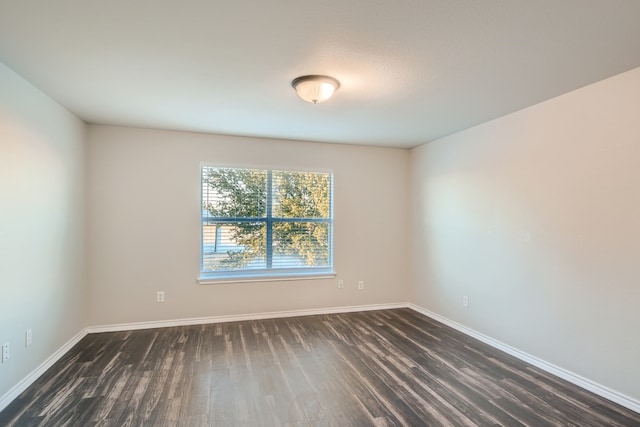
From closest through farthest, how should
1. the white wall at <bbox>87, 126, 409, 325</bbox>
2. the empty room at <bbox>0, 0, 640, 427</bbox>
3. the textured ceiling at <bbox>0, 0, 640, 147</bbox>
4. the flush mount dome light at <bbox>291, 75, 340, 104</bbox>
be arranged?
the textured ceiling at <bbox>0, 0, 640, 147</bbox>, the empty room at <bbox>0, 0, 640, 427</bbox>, the flush mount dome light at <bbox>291, 75, 340, 104</bbox>, the white wall at <bbox>87, 126, 409, 325</bbox>

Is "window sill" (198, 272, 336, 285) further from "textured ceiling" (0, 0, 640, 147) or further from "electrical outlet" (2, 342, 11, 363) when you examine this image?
"textured ceiling" (0, 0, 640, 147)

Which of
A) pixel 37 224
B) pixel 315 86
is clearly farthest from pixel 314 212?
pixel 37 224

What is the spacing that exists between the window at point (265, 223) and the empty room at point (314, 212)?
0.03m

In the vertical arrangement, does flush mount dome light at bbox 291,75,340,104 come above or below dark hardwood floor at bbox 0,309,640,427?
above

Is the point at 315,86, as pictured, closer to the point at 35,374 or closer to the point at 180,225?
the point at 180,225

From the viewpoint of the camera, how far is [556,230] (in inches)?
111

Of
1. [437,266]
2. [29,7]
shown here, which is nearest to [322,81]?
[29,7]

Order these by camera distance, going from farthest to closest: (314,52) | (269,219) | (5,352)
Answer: (269,219)
(5,352)
(314,52)

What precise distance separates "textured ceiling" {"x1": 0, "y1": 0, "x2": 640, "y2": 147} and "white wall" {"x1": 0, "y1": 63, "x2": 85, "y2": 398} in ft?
0.93

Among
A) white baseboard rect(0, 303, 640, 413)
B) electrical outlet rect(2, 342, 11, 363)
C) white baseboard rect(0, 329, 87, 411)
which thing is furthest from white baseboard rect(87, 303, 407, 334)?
electrical outlet rect(2, 342, 11, 363)

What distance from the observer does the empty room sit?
1976 mm

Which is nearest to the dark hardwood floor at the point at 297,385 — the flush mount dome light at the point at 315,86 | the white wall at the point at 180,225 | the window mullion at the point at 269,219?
the white wall at the point at 180,225

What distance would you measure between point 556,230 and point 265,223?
3.13 metres

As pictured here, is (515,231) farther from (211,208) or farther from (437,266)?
(211,208)
